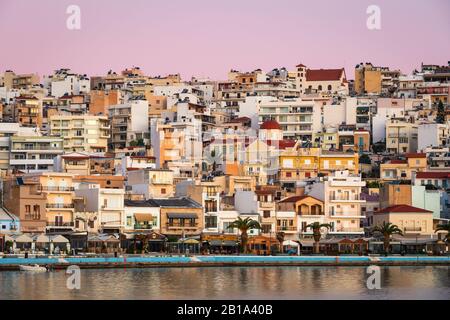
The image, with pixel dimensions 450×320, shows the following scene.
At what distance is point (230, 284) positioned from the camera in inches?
2424

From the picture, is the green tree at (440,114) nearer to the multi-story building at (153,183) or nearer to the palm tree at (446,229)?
the palm tree at (446,229)

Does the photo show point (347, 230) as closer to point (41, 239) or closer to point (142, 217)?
point (142, 217)

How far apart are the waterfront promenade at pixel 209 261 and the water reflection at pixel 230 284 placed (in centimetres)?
160

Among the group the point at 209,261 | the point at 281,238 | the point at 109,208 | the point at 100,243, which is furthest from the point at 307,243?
the point at 100,243

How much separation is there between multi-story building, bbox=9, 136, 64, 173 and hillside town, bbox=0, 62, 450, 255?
0.34 feet

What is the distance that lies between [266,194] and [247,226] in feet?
27.5

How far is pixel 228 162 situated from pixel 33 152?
1507 centimetres

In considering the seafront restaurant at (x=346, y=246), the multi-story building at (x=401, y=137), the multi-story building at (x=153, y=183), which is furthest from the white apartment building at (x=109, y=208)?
the multi-story building at (x=401, y=137)

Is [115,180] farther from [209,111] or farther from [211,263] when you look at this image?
[209,111]

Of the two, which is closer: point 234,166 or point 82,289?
point 82,289

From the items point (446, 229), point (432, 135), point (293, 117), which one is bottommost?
point (446, 229)

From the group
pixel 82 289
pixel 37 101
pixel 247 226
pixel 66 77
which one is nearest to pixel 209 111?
pixel 37 101

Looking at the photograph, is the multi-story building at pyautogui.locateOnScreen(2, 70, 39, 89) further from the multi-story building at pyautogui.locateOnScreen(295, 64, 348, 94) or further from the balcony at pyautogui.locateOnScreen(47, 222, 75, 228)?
the balcony at pyautogui.locateOnScreen(47, 222, 75, 228)

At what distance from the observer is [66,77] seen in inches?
5817
